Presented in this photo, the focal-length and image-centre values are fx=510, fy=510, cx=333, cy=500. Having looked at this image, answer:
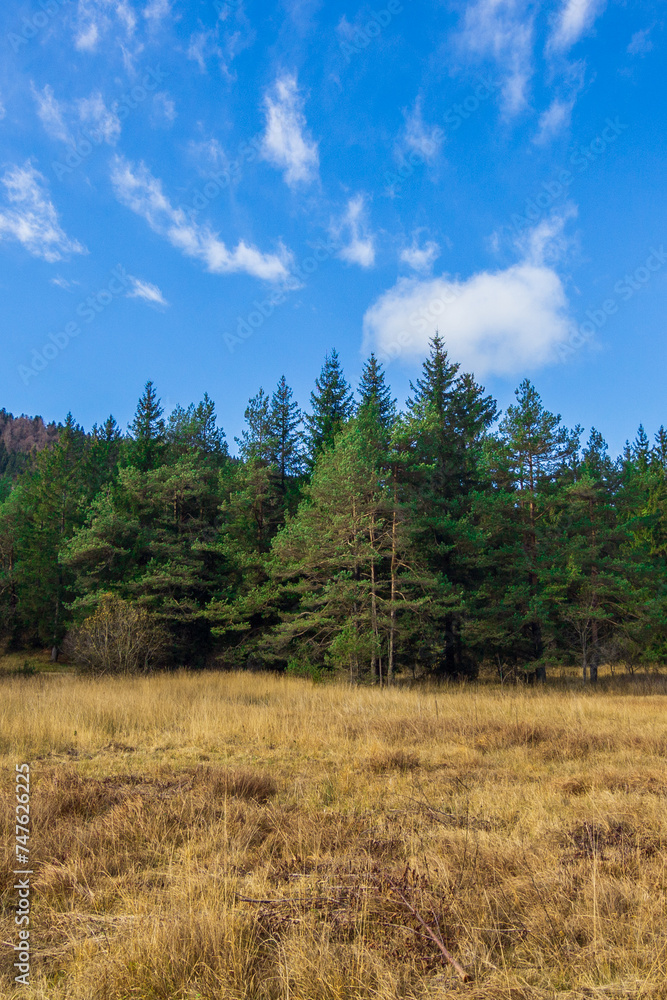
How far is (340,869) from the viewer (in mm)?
3514

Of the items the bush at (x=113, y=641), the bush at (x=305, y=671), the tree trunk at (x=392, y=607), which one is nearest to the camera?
the bush at (x=113, y=641)

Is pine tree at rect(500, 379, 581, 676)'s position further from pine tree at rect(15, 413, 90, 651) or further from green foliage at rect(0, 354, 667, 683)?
pine tree at rect(15, 413, 90, 651)

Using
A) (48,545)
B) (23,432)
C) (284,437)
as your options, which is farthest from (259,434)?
(23,432)

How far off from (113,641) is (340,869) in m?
15.9

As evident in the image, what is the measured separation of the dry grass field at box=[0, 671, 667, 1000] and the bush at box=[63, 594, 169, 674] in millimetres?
9200

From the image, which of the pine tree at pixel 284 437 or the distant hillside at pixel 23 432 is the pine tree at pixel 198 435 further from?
the distant hillside at pixel 23 432

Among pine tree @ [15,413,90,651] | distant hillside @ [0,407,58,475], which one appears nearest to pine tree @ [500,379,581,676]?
pine tree @ [15,413,90,651]

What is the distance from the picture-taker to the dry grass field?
2.44 meters

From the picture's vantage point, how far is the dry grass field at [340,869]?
2.44m

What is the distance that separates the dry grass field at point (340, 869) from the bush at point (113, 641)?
9.20 m

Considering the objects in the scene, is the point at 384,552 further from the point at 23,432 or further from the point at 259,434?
the point at 23,432

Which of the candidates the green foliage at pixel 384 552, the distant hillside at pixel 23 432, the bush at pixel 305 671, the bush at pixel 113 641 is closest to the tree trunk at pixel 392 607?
the green foliage at pixel 384 552

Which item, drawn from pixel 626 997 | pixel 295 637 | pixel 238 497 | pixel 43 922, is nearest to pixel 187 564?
pixel 238 497

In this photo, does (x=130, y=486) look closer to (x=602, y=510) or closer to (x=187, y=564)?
(x=187, y=564)
